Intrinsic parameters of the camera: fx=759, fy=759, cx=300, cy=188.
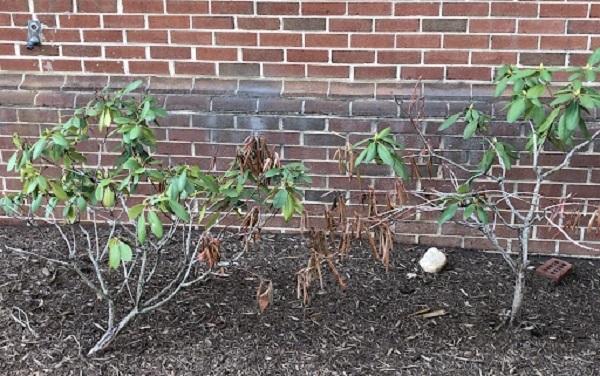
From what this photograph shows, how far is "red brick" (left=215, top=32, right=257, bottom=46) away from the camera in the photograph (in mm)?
3951

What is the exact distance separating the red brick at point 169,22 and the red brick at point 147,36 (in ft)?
0.10

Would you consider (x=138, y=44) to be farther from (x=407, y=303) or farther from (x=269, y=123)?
(x=407, y=303)

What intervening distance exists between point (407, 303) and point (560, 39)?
1.52m

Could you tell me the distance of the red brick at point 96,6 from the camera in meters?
3.98

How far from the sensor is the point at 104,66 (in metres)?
4.09

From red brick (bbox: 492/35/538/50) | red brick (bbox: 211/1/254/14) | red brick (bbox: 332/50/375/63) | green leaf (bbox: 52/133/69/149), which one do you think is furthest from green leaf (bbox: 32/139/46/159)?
red brick (bbox: 492/35/538/50)

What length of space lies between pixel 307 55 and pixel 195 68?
61 centimetres

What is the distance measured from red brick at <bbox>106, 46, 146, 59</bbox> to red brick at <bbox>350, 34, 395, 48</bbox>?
3.68 ft

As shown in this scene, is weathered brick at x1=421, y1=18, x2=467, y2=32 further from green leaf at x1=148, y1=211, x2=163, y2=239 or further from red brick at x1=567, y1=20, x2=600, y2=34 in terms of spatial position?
green leaf at x1=148, y1=211, x2=163, y2=239

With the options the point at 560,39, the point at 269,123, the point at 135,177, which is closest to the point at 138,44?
the point at 269,123

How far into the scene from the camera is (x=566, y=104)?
9.53ft

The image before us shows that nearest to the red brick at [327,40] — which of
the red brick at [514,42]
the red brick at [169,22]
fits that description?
the red brick at [169,22]

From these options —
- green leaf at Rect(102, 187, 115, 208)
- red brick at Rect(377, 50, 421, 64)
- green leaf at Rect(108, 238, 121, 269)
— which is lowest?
green leaf at Rect(108, 238, 121, 269)

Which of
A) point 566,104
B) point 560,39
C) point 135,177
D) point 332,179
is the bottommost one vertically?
point 332,179
